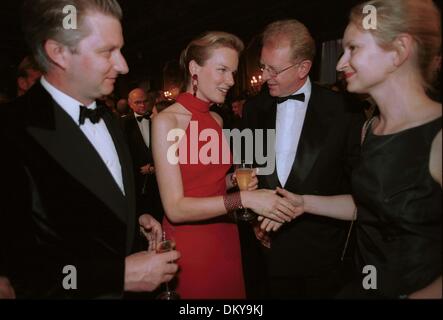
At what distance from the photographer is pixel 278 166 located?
259 centimetres

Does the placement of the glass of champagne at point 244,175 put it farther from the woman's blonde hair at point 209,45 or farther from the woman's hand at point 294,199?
the woman's blonde hair at point 209,45

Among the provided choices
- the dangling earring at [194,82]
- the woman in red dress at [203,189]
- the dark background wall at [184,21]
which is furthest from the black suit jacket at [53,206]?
the dark background wall at [184,21]

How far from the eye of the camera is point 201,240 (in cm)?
224

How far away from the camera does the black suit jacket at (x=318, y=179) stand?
2.45 meters

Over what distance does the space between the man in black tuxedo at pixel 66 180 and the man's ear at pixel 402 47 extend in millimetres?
1352

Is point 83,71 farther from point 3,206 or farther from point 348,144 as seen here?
point 348,144

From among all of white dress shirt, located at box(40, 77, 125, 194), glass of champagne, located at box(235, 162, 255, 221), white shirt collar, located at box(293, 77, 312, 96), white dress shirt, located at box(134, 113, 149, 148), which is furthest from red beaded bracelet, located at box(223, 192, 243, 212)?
white dress shirt, located at box(134, 113, 149, 148)

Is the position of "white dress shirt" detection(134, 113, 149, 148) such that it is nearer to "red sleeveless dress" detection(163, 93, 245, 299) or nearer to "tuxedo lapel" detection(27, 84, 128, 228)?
"red sleeveless dress" detection(163, 93, 245, 299)

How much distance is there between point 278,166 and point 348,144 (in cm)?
52

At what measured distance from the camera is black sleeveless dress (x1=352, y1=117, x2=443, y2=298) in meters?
1.51

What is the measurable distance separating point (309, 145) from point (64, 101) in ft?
5.33

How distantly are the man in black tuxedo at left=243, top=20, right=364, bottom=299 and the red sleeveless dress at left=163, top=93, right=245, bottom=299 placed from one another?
429mm
